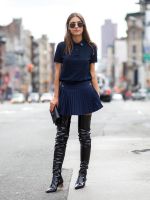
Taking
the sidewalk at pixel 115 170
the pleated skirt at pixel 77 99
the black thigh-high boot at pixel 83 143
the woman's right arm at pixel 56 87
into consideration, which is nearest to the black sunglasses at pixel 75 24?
the woman's right arm at pixel 56 87

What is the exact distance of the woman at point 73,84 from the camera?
22.3 ft

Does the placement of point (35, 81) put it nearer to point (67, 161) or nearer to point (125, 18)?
point (125, 18)

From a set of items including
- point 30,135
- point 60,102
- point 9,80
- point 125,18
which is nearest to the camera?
point 60,102

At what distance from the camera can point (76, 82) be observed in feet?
22.4

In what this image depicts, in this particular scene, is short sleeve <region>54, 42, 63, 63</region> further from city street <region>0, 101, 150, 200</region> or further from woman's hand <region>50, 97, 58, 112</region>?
city street <region>0, 101, 150, 200</region>

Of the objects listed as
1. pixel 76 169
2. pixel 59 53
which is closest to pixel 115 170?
pixel 76 169

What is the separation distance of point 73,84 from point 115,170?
180 centimetres

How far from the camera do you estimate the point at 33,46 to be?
7387 inches

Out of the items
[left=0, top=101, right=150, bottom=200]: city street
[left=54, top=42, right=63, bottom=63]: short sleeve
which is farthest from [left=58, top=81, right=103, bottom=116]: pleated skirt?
[left=0, top=101, right=150, bottom=200]: city street

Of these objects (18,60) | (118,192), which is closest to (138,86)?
(18,60)

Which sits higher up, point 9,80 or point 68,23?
point 68,23

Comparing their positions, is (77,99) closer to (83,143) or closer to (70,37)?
(83,143)

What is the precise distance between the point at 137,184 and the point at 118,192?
0.55 m

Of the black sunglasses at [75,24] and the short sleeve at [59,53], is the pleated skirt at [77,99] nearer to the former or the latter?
the short sleeve at [59,53]
